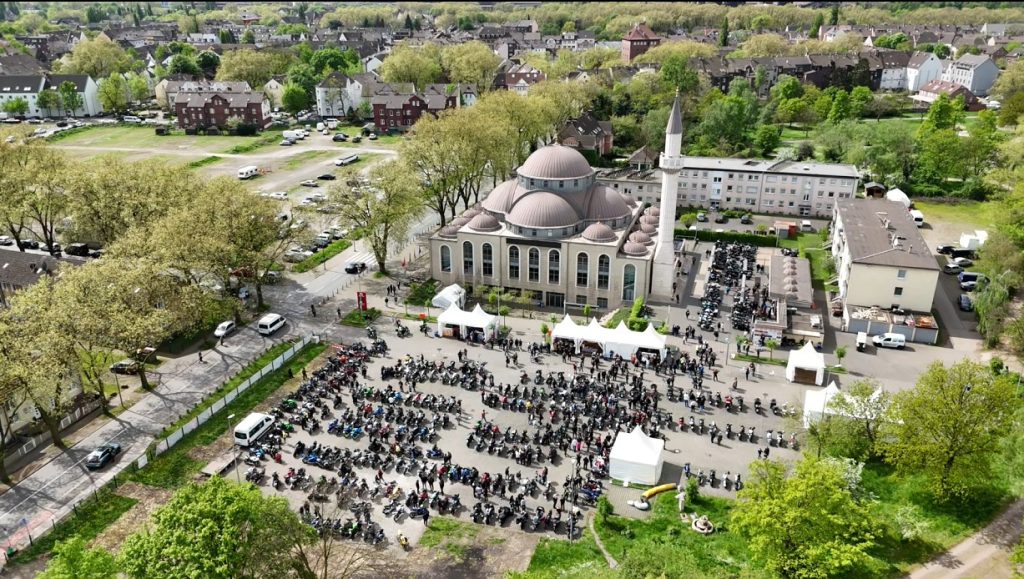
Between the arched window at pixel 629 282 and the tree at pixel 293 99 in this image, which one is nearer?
the arched window at pixel 629 282

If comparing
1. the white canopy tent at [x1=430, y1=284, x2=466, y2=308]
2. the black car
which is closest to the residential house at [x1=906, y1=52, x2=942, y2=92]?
the white canopy tent at [x1=430, y1=284, x2=466, y2=308]

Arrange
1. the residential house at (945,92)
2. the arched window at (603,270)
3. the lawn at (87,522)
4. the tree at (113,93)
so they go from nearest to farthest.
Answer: the lawn at (87,522) → the arched window at (603,270) → the residential house at (945,92) → the tree at (113,93)

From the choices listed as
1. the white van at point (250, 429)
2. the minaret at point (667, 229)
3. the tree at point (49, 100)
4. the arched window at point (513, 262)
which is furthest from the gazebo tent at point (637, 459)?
the tree at point (49, 100)

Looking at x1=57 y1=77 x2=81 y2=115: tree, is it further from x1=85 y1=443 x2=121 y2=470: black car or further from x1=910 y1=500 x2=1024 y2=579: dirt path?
x1=910 y1=500 x2=1024 y2=579: dirt path

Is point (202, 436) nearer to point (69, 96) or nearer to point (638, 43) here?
point (69, 96)

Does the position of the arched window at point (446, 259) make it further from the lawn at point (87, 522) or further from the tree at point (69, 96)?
the tree at point (69, 96)
